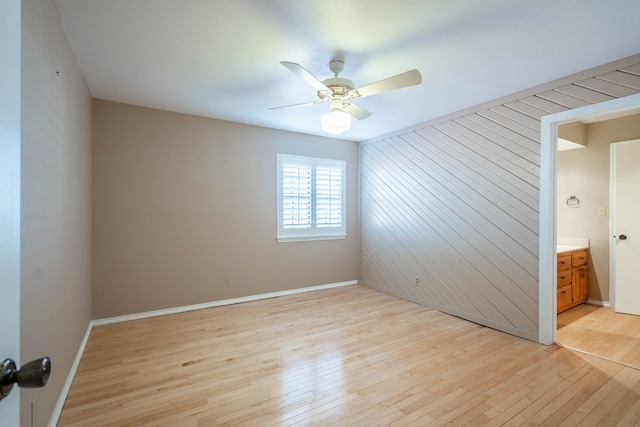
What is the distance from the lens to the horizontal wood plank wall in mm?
3047

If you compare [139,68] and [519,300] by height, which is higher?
[139,68]

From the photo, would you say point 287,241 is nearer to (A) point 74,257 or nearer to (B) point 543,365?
(A) point 74,257

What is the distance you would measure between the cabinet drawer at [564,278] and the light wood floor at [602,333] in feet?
1.35

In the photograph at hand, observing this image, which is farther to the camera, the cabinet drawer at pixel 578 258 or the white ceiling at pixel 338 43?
the cabinet drawer at pixel 578 258

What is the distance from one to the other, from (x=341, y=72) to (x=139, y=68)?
1.91m

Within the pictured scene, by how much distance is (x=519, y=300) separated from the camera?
3193mm

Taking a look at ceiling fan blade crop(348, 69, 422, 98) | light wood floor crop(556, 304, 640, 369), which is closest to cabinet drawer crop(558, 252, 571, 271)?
light wood floor crop(556, 304, 640, 369)

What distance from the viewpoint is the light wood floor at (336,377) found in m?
1.93

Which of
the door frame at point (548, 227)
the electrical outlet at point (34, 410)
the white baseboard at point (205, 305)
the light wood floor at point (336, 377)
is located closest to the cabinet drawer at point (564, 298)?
the door frame at point (548, 227)

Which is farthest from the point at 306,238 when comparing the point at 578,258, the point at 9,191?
the point at 9,191

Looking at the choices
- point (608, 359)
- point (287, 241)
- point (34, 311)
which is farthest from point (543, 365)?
point (34, 311)

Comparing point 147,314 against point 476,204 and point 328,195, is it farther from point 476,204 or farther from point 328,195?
point 476,204

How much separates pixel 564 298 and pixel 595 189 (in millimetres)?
1723

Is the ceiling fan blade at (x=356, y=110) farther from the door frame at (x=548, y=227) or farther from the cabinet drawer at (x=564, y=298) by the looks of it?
the cabinet drawer at (x=564, y=298)
